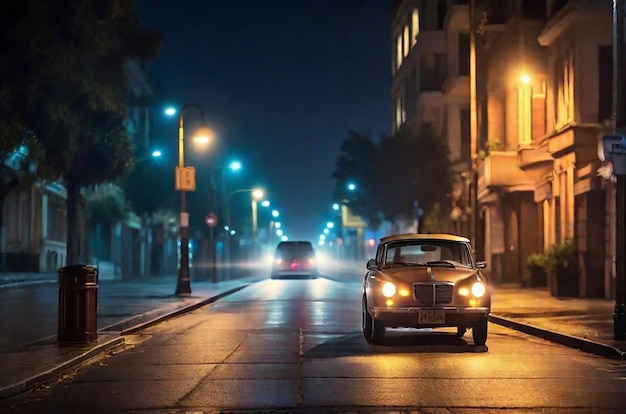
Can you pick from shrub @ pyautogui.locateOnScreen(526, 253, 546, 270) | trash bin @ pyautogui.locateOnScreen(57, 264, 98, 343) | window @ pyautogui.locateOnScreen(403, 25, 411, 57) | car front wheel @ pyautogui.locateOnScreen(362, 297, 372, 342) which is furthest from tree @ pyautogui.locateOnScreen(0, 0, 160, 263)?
window @ pyautogui.locateOnScreen(403, 25, 411, 57)

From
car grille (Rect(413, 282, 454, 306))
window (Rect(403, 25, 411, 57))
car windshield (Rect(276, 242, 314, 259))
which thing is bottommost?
car grille (Rect(413, 282, 454, 306))

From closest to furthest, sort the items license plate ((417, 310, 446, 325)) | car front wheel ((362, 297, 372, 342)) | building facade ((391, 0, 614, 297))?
license plate ((417, 310, 446, 325)) → car front wheel ((362, 297, 372, 342)) → building facade ((391, 0, 614, 297))

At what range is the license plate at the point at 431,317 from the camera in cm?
1442

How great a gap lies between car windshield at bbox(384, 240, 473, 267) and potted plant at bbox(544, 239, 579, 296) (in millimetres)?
12055

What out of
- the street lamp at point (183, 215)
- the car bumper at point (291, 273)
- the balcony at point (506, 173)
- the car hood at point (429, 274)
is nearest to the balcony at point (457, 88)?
the car bumper at point (291, 273)

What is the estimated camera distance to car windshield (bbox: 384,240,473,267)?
16.0 meters

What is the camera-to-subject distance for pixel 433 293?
14500 millimetres

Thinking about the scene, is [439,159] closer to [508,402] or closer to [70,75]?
[70,75]

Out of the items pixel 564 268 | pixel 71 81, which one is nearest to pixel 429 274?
pixel 564 268

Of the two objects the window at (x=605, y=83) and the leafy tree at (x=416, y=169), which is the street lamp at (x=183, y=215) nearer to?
the window at (x=605, y=83)

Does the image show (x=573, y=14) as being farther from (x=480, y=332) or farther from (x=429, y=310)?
(x=429, y=310)

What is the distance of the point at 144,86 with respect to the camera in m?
65.9

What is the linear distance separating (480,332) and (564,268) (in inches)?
527

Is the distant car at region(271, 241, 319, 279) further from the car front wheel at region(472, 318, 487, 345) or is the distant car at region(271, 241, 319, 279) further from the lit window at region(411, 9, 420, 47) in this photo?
the car front wheel at region(472, 318, 487, 345)
